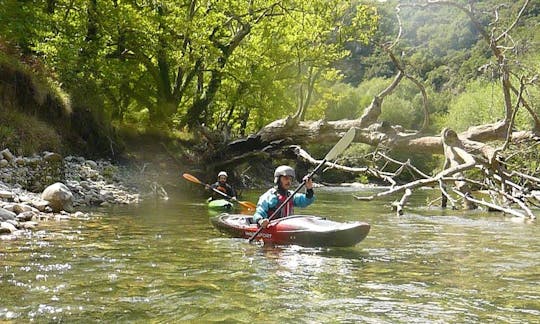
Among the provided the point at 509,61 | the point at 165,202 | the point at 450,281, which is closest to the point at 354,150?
the point at 165,202

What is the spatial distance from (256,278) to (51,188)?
6.01 m

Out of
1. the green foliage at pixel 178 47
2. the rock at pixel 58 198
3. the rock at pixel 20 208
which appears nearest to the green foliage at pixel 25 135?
the green foliage at pixel 178 47

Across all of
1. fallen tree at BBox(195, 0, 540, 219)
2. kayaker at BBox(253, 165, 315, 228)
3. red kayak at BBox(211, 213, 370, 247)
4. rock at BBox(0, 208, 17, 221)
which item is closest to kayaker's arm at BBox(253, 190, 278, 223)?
kayaker at BBox(253, 165, 315, 228)

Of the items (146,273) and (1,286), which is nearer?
(1,286)

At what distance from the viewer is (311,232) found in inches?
257

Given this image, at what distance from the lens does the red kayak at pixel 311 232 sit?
20.9 feet

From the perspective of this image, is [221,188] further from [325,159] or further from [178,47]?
[178,47]

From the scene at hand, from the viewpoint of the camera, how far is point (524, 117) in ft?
86.1

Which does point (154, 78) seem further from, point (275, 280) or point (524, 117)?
point (524, 117)

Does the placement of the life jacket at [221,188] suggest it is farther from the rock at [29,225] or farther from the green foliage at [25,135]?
the rock at [29,225]

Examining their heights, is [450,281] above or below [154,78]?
below

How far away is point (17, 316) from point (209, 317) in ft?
4.05

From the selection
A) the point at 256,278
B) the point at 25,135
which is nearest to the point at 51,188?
the point at 25,135

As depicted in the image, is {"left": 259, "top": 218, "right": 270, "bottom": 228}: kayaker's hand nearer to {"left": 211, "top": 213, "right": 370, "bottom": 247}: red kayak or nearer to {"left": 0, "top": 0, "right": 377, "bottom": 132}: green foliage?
{"left": 211, "top": 213, "right": 370, "bottom": 247}: red kayak
